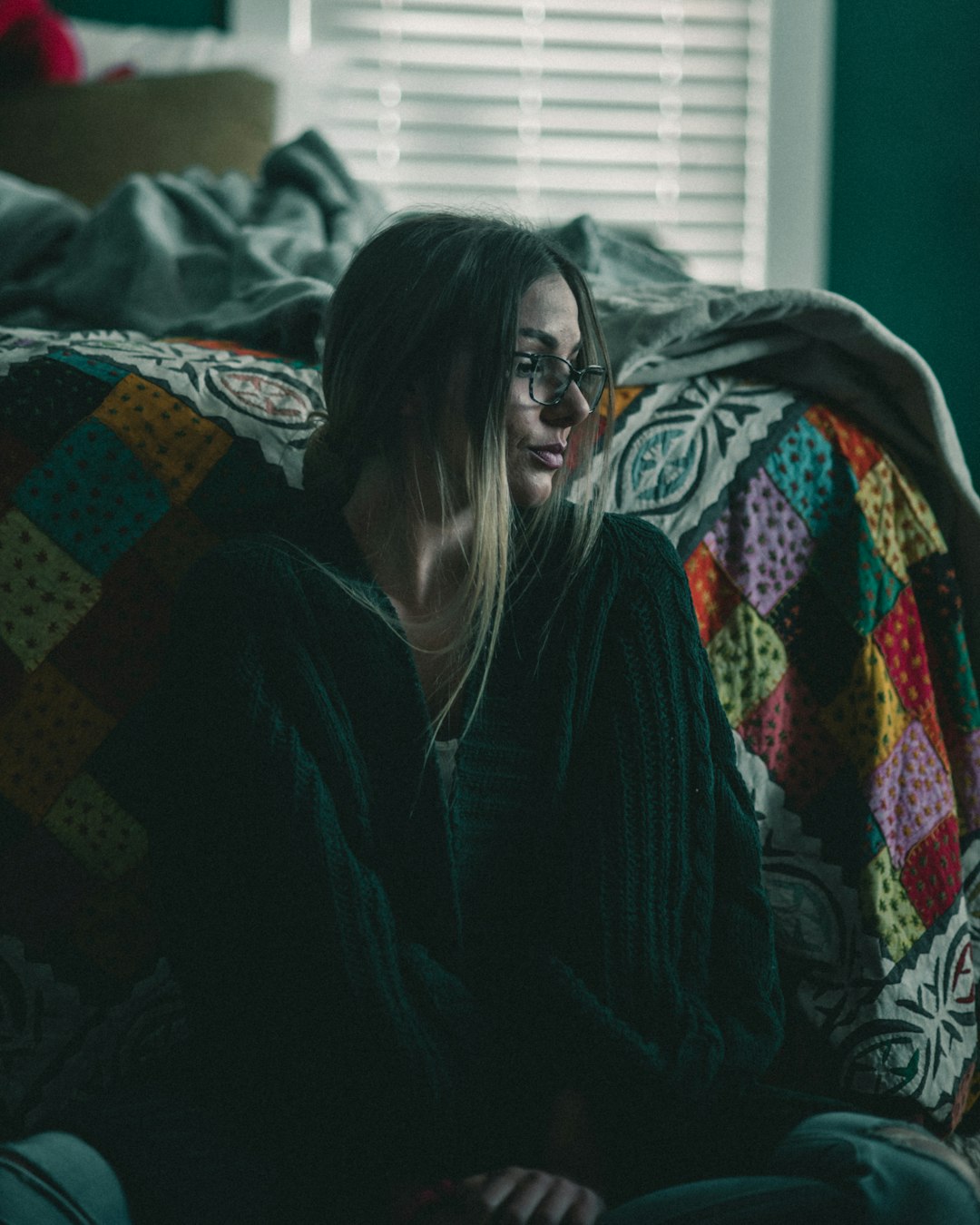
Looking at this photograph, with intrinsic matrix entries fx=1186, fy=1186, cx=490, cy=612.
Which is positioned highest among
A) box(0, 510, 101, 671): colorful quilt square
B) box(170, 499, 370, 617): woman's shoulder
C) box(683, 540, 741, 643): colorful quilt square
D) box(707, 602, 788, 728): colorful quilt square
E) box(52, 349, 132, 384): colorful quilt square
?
box(52, 349, 132, 384): colorful quilt square

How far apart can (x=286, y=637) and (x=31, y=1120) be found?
0.42 meters

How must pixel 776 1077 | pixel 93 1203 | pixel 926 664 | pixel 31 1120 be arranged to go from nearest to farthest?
pixel 93 1203
pixel 31 1120
pixel 776 1077
pixel 926 664

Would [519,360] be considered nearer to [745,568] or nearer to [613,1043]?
[745,568]

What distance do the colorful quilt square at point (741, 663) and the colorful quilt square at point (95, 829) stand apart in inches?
20.4

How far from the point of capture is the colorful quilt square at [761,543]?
1.10m

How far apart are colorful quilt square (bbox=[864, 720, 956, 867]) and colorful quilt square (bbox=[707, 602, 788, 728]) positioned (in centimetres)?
13

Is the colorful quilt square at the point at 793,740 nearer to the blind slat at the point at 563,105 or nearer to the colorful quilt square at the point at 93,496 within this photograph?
the colorful quilt square at the point at 93,496

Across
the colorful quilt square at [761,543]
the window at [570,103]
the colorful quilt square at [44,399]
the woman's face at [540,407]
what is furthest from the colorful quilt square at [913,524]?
the window at [570,103]

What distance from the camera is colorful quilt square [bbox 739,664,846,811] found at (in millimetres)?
1087

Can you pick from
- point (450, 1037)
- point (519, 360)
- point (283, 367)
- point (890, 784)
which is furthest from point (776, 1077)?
point (283, 367)

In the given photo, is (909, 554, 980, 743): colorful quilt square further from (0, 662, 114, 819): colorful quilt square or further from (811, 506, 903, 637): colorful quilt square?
(0, 662, 114, 819): colorful quilt square

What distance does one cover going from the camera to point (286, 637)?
83 cm

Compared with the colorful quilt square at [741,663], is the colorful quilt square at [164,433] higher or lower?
higher

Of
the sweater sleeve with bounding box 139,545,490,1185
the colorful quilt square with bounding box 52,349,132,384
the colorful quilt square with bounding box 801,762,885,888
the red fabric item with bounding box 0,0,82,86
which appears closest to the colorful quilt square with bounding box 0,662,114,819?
the sweater sleeve with bounding box 139,545,490,1185
